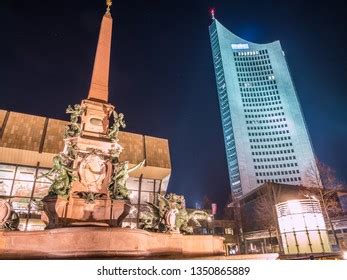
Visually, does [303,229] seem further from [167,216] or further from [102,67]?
[102,67]

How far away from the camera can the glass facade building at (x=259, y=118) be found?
104 metres

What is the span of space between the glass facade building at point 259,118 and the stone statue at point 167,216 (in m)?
93.9

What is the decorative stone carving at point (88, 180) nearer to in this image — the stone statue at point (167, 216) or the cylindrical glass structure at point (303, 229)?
the stone statue at point (167, 216)

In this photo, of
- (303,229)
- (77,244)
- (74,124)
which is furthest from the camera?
(74,124)

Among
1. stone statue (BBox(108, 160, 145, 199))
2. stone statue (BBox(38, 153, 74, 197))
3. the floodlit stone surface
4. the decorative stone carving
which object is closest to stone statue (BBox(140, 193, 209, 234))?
the decorative stone carving

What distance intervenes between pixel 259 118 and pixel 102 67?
109719mm

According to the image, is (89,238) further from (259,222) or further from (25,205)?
(259,222)

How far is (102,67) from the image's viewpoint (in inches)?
576

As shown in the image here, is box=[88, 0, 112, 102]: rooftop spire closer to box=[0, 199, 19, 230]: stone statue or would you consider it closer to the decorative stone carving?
the decorative stone carving

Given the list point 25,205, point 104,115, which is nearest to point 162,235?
point 104,115

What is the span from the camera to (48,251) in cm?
686

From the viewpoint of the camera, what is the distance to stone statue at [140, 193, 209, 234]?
937cm

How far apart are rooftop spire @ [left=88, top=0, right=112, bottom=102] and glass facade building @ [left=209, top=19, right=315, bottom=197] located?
92.5 metres

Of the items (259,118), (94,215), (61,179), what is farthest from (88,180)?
(259,118)
